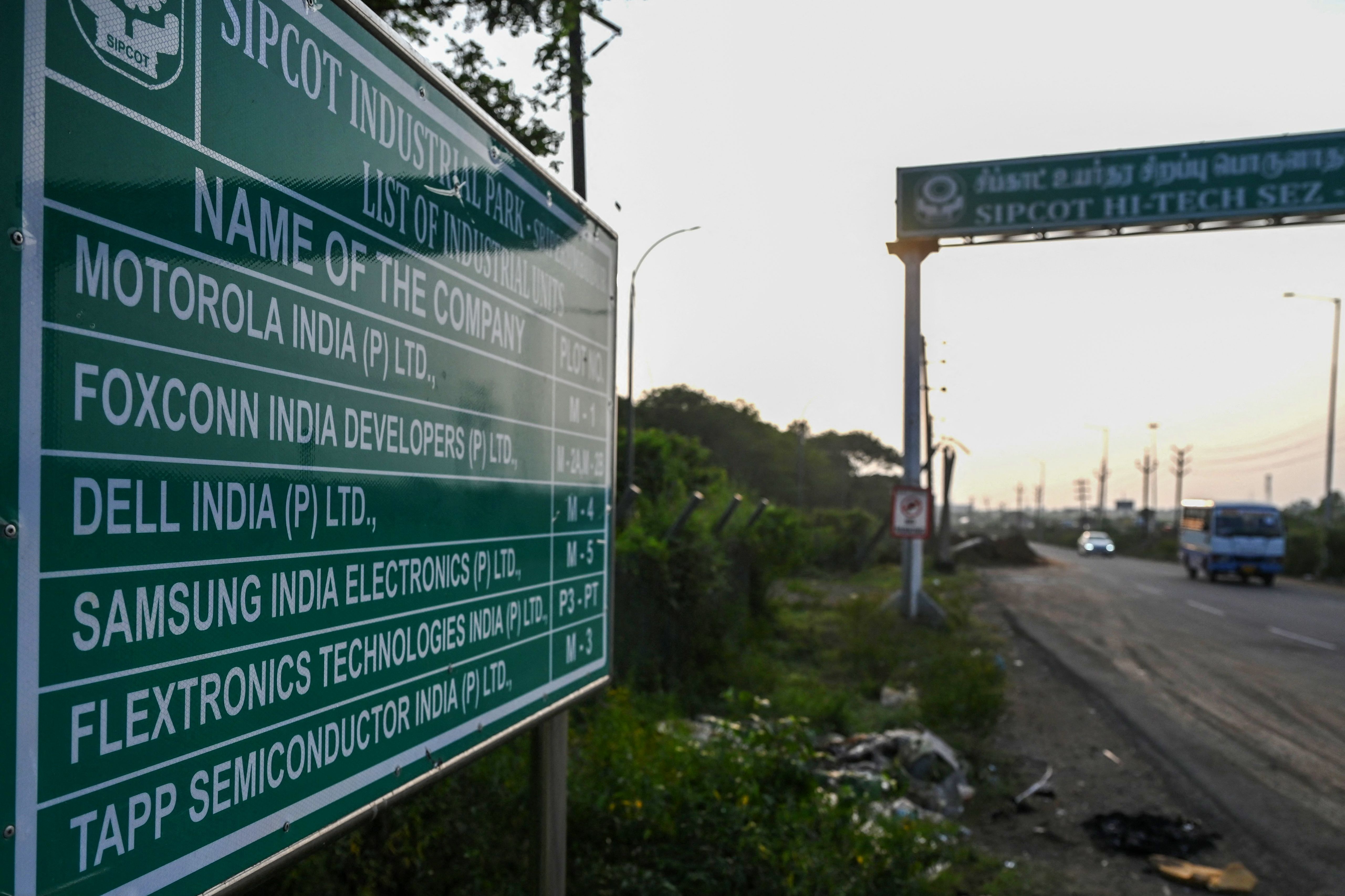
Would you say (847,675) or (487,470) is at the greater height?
(487,470)

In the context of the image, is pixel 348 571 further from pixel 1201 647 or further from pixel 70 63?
pixel 1201 647

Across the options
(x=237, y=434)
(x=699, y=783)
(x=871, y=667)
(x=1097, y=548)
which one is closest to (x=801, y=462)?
(x=871, y=667)

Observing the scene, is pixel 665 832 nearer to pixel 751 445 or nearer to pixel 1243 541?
pixel 1243 541

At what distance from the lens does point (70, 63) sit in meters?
1.48

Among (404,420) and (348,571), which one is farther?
(404,420)

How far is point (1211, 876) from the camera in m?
5.50

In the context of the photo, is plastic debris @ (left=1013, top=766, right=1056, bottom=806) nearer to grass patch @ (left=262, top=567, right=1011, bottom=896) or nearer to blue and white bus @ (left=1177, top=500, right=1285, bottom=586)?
grass patch @ (left=262, top=567, right=1011, bottom=896)

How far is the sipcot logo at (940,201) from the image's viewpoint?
16453 millimetres

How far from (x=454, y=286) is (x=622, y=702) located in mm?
4045

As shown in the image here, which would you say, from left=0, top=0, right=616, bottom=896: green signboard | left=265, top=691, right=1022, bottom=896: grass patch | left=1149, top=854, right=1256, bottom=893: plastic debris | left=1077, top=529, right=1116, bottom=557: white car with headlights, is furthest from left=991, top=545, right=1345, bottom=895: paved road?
left=1077, top=529, right=1116, bottom=557: white car with headlights

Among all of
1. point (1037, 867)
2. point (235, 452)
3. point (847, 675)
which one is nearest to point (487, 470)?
point (235, 452)

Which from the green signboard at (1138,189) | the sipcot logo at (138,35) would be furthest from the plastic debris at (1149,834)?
the green signboard at (1138,189)

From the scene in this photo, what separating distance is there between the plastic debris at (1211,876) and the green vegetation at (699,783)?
894 millimetres

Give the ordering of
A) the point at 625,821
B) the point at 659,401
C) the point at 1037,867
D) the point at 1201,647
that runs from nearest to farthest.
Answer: the point at 625,821 → the point at 1037,867 → the point at 1201,647 → the point at 659,401
